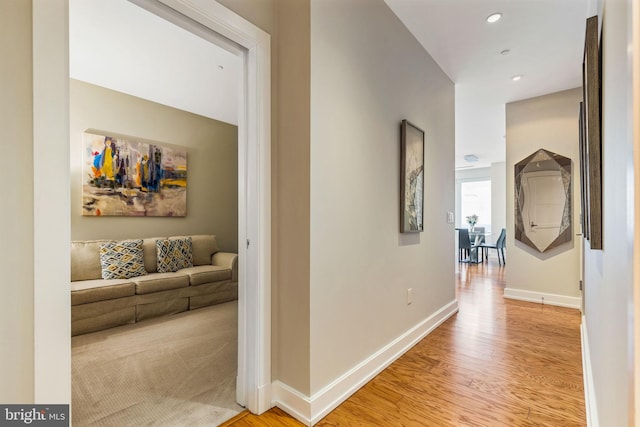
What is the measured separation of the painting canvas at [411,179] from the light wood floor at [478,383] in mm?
1027

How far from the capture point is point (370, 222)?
6.97 ft

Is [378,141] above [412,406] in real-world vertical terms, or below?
above

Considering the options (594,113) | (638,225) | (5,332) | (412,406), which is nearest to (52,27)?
(5,332)

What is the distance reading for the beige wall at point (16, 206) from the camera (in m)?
0.99

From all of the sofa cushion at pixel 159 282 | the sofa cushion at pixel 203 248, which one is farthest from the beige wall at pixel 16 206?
the sofa cushion at pixel 203 248

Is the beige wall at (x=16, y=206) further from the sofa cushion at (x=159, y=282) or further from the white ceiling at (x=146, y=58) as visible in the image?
the sofa cushion at (x=159, y=282)

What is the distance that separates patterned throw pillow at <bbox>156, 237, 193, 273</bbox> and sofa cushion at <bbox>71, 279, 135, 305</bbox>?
519mm

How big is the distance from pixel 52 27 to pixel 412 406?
2.38 m

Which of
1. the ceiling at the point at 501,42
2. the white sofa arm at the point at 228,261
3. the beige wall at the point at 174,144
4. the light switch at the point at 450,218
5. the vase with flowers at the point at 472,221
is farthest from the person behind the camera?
the vase with flowers at the point at 472,221

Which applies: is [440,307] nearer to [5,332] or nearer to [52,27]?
[5,332]

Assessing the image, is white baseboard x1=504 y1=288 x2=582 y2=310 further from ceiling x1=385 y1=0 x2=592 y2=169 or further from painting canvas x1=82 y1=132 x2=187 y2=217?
painting canvas x1=82 y1=132 x2=187 y2=217

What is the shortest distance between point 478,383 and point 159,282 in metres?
3.15

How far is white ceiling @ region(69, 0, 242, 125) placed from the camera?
2.43 m

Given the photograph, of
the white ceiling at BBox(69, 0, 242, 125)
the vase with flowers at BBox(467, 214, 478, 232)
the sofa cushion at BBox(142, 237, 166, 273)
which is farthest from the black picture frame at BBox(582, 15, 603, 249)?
the vase with flowers at BBox(467, 214, 478, 232)
